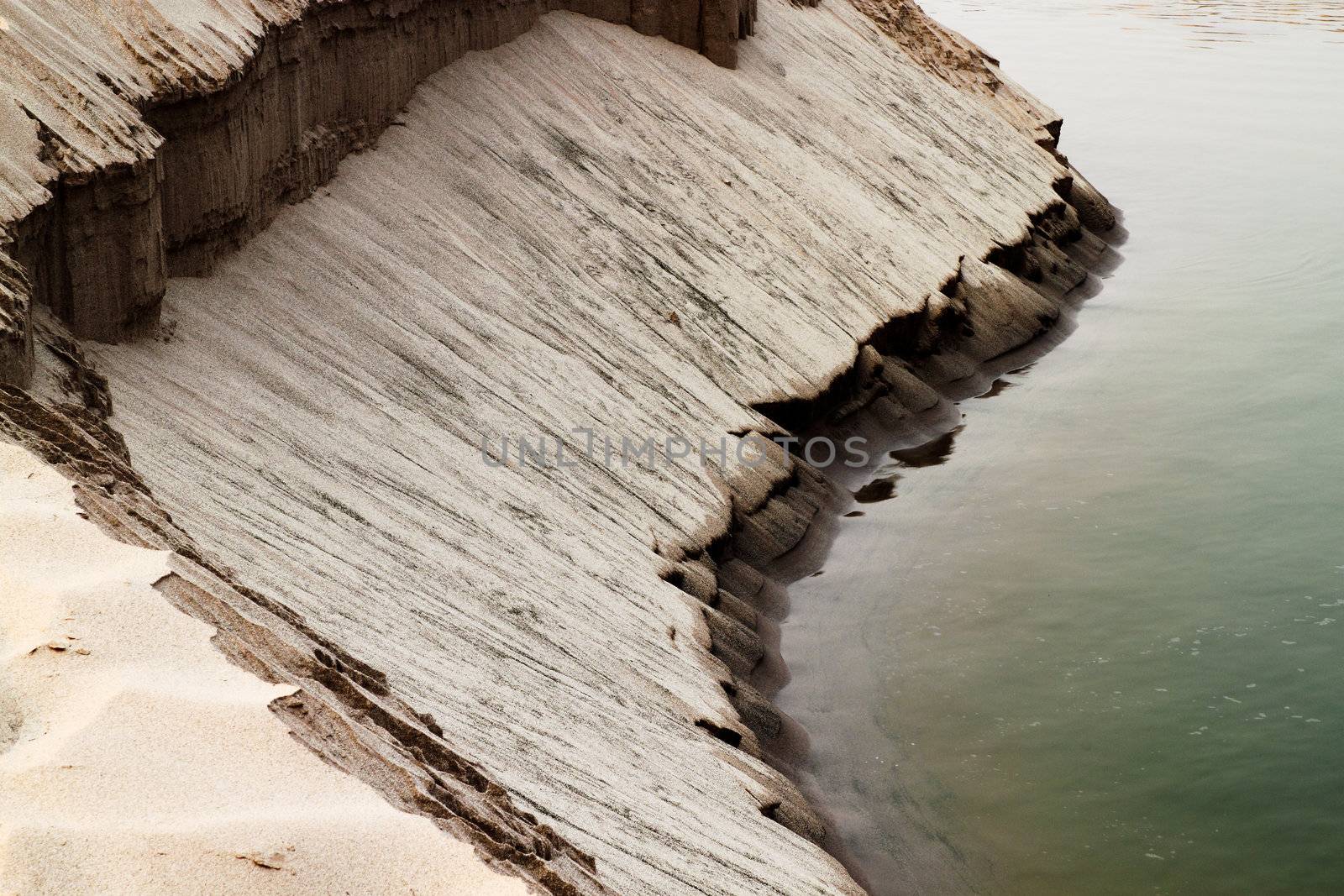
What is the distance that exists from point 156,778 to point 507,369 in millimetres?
10286

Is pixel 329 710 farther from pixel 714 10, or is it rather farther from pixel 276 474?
pixel 714 10

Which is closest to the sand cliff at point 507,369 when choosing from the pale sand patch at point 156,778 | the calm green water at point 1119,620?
the pale sand patch at point 156,778

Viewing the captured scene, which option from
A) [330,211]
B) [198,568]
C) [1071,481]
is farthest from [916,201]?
[198,568]

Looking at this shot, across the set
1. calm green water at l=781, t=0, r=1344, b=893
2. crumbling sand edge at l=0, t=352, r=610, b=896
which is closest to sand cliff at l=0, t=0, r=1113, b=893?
crumbling sand edge at l=0, t=352, r=610, b=896

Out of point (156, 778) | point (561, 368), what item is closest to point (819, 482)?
point (561, 368)

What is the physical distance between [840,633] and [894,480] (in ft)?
12.4

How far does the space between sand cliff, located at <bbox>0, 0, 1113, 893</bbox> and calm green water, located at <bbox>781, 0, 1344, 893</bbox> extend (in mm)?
1037

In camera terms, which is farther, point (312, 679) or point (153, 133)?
point (153, 133)

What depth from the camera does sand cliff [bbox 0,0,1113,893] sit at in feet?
26.3

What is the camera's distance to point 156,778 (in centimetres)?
391

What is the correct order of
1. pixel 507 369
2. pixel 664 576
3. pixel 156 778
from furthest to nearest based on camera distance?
pixel 507 369
pixel 664 576
pixel 156 778

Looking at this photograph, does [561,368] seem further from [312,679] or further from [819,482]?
[312,679]

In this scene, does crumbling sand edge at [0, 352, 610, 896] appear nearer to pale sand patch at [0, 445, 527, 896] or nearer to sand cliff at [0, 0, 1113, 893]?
sand cliff at [0, 0, 1113, 893]

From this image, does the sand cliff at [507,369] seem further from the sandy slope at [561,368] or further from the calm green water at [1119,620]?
the calm green water at [1119,620]
